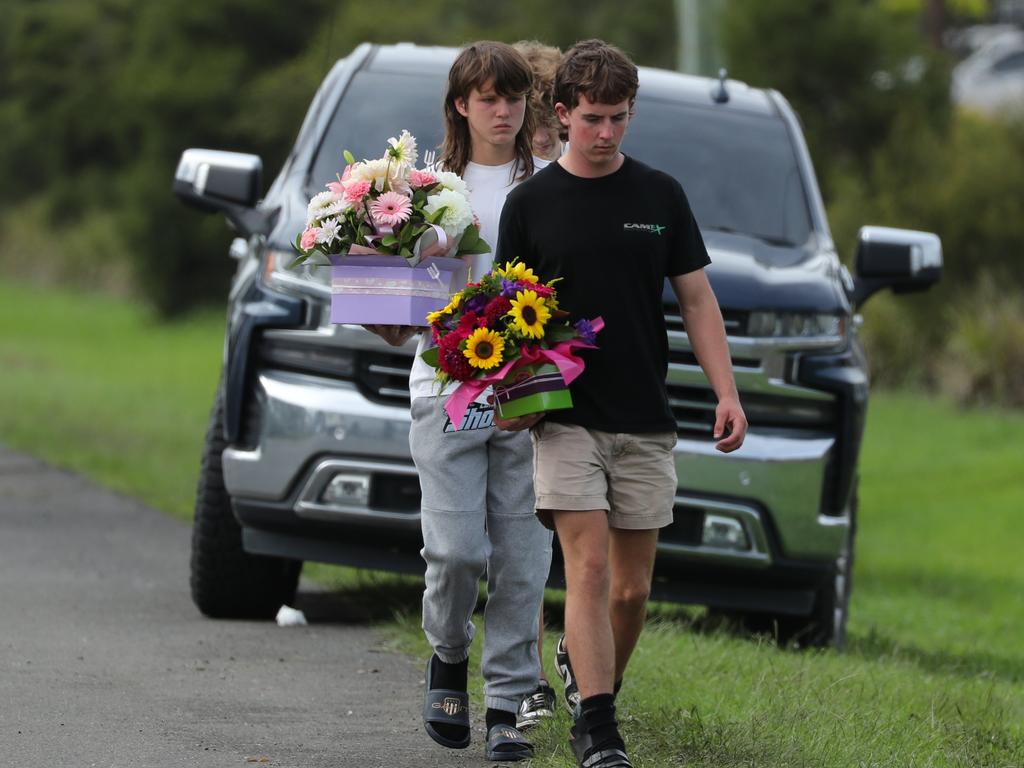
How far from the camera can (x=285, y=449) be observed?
697 centimetres

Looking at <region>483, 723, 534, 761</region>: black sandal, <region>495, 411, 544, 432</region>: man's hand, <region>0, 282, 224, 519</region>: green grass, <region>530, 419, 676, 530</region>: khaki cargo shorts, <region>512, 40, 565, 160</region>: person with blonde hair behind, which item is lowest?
<region>0, 282, 224, 519</region>: green grass

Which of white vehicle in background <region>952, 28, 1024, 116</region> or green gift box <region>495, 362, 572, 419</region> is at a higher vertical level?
white vehicle in background <region>952, 28, 1024, 116</region>

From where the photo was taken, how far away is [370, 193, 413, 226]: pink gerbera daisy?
5.18 metres

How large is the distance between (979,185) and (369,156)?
12.9m

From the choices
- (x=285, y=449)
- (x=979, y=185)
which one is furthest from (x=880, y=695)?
(x=979, y=185)

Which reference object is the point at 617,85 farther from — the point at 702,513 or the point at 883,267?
the point at 883,267

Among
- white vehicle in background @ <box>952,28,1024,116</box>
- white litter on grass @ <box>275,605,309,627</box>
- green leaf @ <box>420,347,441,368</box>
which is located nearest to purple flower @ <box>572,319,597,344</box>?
green leaf @ <box>420,347,441,368</box>

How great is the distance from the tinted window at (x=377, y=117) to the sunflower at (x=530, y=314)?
281cm

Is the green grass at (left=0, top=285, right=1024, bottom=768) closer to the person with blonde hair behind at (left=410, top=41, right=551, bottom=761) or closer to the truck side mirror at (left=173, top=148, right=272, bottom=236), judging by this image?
the person with blonde hair behind at (left=410, top=41, right=551, bottom=761)

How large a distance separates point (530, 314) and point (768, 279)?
2447 millimetres

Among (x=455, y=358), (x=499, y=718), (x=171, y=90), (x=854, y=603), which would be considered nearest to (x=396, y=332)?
(x=455, y=358)

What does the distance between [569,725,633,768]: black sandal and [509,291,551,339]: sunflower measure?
0.92 meters

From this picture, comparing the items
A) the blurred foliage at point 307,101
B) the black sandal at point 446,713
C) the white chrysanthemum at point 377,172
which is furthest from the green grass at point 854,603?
the blurred foliage at point 307,101

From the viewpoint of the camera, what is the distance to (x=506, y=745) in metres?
5.21
